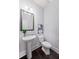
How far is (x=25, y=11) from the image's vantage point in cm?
255

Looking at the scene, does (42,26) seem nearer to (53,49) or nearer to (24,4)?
(53,49)

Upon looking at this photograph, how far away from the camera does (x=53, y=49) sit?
3.07 meters

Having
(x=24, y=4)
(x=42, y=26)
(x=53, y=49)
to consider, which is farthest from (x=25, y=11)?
(x=53, y=49)
